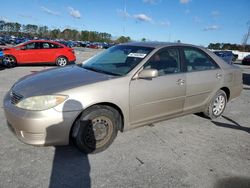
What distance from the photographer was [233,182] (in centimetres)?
293

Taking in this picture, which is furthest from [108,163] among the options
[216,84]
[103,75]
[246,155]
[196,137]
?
[216,84]

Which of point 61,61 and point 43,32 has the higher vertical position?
point 43,32

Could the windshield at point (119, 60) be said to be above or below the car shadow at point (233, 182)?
above

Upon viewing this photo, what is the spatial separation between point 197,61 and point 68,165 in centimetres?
304

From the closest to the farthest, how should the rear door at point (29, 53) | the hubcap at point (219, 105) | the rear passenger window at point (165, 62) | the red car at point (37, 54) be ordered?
the rear passenger window at point (165, 62) → the hubcap at point (219, 105) → the red car at point (37, 54) → the rear door at point (29, 53)

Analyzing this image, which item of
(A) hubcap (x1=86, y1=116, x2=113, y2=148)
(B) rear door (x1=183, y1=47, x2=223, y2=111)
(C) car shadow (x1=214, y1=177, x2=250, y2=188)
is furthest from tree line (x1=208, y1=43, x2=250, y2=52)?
(A) hubcap (x1=86, y1=116, x2=113, y2=148)

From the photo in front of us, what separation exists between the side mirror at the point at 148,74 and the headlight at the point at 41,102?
122 centimetres

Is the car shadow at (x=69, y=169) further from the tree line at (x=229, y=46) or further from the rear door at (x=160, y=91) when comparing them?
the tree line at (x=229, y=46)

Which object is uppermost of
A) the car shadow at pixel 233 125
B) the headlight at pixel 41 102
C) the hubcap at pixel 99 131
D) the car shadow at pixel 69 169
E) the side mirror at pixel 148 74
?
the side mirror at pixel 148 74

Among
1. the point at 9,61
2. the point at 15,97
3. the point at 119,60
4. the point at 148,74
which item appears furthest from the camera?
the point at 9,61

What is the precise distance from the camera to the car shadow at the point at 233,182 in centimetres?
285

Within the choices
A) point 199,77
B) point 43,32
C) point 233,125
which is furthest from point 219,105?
point 43,32

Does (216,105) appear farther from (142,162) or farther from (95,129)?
(95,129)

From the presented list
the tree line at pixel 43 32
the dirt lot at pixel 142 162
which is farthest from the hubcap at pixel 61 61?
the tree line at pixel 43 32
